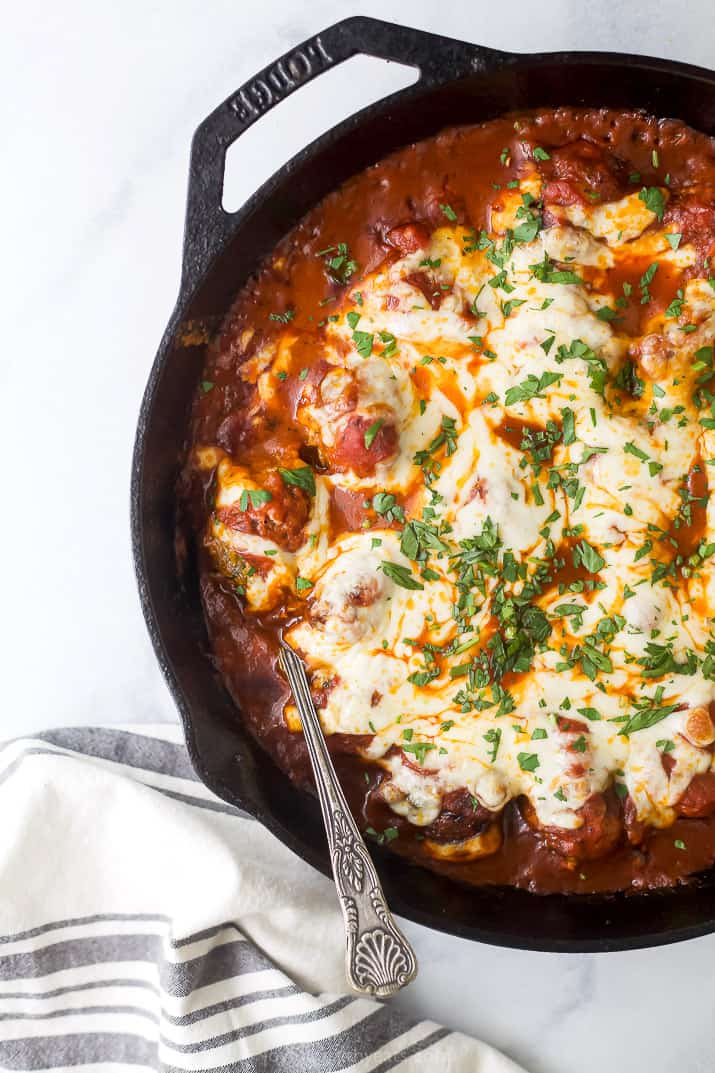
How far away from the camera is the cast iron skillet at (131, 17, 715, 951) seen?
3.01 metres

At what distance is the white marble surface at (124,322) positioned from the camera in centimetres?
363

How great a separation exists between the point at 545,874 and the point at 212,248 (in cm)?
226

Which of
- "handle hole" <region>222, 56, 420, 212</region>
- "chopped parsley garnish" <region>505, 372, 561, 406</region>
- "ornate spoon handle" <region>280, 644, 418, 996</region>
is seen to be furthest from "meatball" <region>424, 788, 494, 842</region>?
"handle hole" <region>222, 56, 420, 212</region>

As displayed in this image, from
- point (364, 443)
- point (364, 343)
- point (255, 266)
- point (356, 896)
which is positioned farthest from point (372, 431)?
point (356, 896)

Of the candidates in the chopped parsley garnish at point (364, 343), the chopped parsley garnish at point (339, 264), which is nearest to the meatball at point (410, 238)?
the chopped parsley garnish at point (339, 264)

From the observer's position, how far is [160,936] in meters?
3.64

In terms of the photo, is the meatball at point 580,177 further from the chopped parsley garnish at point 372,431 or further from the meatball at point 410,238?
the chopped parsley garnish at point 372,431

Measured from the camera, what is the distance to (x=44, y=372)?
3807 millimetres

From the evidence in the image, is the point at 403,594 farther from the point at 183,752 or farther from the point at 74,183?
the point at 74,183

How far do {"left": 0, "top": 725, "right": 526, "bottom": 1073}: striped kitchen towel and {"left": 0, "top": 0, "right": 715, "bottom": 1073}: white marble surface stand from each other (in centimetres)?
21

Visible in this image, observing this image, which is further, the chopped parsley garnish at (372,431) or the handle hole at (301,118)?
the handle hole at (301,118)

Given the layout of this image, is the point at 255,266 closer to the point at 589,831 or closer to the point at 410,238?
the point at 410,238

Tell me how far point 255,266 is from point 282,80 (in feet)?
1.93

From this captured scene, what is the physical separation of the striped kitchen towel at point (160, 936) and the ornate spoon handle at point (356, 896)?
615mm
